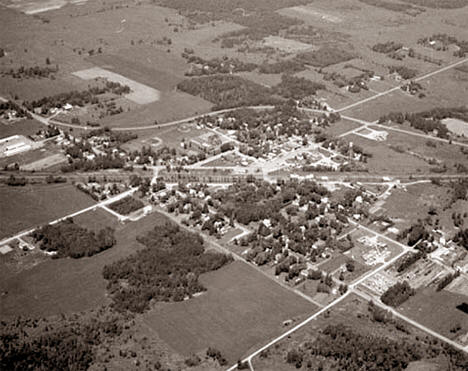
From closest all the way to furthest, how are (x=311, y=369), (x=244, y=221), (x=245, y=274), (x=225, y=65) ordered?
(x=311, y=369)
(x=245, y=274)
(x=244, y=221)
(x=225, y=65)

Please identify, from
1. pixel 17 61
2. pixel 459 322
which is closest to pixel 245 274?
pixel 459 322

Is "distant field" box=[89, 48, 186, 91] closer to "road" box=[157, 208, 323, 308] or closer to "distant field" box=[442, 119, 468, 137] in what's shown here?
"road" box=[157, 208, 323, 308]

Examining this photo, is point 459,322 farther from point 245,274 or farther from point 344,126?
point 344,126

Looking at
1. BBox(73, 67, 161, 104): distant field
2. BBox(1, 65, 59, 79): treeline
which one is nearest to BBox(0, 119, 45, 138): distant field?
BBox(73, 67, 161, 104): distant field

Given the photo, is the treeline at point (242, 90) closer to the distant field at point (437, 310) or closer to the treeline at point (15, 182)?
the treeline at point (15, 182)

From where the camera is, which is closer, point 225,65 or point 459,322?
point 459,322

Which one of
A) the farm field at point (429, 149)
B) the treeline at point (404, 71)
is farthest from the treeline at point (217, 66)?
the farm field at point (429, 149)

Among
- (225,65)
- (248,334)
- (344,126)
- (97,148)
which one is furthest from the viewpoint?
(225,65)
